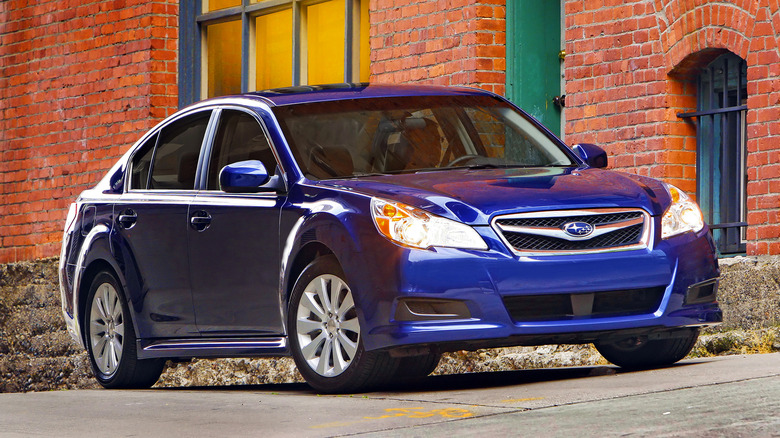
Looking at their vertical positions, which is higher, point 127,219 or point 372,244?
point 127,219

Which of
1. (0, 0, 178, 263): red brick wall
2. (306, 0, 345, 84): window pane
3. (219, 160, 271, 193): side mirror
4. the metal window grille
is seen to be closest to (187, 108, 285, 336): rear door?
(219, 160, 271, 193): side mirror

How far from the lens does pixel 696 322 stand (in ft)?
24.6

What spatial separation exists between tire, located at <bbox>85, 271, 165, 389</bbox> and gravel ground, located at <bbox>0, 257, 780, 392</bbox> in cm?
226

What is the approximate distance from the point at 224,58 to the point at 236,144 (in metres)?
7.43

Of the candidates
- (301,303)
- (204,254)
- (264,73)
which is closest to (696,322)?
(301,303)

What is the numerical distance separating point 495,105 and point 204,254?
1.87 metres

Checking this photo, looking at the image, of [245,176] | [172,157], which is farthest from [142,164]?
[245,176]

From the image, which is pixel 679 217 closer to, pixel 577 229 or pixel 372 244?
pixel 577 229

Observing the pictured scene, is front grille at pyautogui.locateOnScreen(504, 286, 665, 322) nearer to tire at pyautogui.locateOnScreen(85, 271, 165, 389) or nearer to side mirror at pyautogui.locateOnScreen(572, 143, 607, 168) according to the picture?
side mirror at pyautogui.locateOnScreen(572, 143, 607, 168)

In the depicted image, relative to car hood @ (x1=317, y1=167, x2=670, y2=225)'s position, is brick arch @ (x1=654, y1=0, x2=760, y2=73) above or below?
above

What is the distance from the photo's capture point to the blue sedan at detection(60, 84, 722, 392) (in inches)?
279

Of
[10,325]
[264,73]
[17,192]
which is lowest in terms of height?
[10,325]

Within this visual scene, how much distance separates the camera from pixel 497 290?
276 inches

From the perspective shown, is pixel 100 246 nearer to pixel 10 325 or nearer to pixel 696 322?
pixel 696 322
